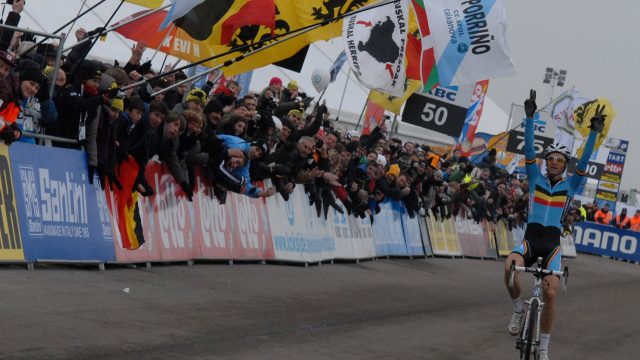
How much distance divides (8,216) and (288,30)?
650 cm

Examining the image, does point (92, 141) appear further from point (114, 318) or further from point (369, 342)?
point (369, 342)

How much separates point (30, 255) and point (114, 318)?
2.42m

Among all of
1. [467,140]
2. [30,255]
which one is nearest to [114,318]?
[30,255]

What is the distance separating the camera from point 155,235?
15242 mm

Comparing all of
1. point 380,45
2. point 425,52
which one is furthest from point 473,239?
point 380,45

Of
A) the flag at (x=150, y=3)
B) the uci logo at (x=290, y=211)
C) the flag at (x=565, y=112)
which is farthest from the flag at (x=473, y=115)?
the flag at (x=150, y=3)

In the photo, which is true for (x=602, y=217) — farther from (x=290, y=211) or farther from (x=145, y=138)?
(x=145, y=138)

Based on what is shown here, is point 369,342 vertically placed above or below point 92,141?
below

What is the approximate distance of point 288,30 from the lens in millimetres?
17562

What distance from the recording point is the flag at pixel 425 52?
21434 millimetres

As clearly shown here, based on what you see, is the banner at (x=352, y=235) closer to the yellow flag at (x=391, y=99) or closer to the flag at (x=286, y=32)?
the yellow flag at (x=391, y=99)

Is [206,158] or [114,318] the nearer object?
[114,318]

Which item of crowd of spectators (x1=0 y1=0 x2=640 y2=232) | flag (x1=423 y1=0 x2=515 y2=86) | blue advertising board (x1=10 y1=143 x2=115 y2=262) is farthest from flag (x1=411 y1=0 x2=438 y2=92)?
blue advertising board (x1=10 y1=143 x2=115 y2=262)

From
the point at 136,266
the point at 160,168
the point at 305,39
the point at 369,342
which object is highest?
the point at 305,39
